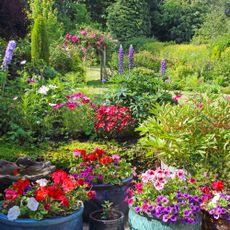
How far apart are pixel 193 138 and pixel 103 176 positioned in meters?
1.10

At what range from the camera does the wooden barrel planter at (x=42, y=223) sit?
3482 mm

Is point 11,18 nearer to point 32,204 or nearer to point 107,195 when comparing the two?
point 107,195

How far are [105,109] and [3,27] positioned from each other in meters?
5.74

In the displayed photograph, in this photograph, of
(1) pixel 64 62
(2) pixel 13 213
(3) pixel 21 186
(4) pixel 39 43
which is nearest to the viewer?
(2) pixel 13 213

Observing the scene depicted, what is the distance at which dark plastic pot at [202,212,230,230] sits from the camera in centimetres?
399

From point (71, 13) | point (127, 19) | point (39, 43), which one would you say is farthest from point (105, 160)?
point (71, 13)

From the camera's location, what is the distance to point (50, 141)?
18.7 feet

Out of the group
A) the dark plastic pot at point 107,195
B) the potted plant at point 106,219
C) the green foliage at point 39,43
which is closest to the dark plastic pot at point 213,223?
the potted plant at point 106,219

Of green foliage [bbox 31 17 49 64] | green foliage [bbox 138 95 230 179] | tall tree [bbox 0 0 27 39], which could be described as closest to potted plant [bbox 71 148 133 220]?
green foliage [bbox 138 95 230 179]

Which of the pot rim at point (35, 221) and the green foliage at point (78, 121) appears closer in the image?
the pot rim at point (35, 221)

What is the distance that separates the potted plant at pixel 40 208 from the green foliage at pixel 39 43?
10.4m

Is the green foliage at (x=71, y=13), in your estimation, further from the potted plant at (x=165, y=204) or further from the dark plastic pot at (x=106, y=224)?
the potted plant at (x=165, y=204)

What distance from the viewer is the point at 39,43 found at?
13938mm

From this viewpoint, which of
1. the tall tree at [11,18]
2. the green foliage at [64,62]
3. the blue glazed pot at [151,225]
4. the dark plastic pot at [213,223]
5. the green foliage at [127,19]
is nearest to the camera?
the blue glazed pot at [151,225]
